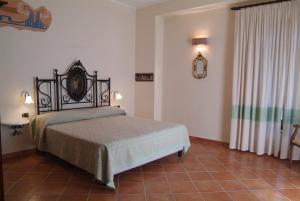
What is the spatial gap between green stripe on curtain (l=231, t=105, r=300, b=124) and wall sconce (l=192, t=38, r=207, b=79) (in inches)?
38.5

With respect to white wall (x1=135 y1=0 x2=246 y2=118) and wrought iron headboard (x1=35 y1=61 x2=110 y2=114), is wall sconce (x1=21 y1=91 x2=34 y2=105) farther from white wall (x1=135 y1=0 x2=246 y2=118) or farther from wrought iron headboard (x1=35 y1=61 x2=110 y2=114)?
white wall (x1=135 y1=0 x2=246 y2=118)

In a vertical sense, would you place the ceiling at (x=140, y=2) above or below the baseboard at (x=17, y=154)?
above

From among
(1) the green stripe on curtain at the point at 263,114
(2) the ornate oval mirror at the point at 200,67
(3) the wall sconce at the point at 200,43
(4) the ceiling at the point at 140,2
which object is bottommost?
(1) the green stripe on curtain at the point at 263,114

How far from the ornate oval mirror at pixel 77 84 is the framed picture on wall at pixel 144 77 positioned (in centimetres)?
132

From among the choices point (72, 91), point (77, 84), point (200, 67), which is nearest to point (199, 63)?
point (200, 67)

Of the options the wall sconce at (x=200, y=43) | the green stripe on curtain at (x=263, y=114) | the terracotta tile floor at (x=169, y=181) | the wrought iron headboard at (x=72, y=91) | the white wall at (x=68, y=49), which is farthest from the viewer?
the wall sconce at (x=200, y=43)

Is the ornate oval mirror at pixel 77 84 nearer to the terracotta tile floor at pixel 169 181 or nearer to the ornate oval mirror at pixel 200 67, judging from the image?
the terracotta tile floor at pixel 169 181

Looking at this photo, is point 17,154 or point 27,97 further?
point 17,154

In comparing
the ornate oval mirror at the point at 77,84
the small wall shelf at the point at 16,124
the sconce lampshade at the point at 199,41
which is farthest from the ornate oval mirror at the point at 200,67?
the small wall shelf at the point at 16,124

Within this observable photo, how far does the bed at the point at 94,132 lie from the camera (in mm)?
2672

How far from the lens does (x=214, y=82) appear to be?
4.48 m

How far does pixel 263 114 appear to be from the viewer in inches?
148

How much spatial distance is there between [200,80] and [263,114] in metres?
1.36

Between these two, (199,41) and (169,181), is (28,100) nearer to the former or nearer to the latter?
(169,181)
